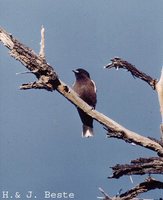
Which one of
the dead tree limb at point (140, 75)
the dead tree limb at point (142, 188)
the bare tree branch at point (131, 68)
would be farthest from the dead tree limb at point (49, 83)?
the bare tree branch at point (131, 68)

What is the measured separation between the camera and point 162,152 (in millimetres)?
3768

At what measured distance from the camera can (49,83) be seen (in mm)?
3758

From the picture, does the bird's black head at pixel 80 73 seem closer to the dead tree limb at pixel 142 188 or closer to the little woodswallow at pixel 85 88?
the little woodswallow at pixel 85 88

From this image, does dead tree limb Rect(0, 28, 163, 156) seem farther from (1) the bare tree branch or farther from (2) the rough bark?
(1) the bare tree branch

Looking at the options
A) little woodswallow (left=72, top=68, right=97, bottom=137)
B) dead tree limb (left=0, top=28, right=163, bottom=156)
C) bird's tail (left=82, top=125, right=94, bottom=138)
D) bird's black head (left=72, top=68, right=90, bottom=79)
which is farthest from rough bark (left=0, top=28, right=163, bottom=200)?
bird's black head (left=72, top=68, right=90, bottom=79)

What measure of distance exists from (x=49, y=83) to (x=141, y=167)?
50.6 inches

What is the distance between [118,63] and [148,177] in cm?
160

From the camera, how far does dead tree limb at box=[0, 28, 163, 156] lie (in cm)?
369

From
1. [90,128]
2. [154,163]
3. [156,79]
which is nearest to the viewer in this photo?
[154,163]

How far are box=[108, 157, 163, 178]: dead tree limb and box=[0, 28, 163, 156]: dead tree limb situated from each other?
0.26 meters

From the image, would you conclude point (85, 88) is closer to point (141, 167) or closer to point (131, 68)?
point (131, 68)

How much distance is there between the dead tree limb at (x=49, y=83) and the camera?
3.69 metres

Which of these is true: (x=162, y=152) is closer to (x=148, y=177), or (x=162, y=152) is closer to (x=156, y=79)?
(x=148, y=177)

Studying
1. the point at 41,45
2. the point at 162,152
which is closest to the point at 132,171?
the point at 162,152
